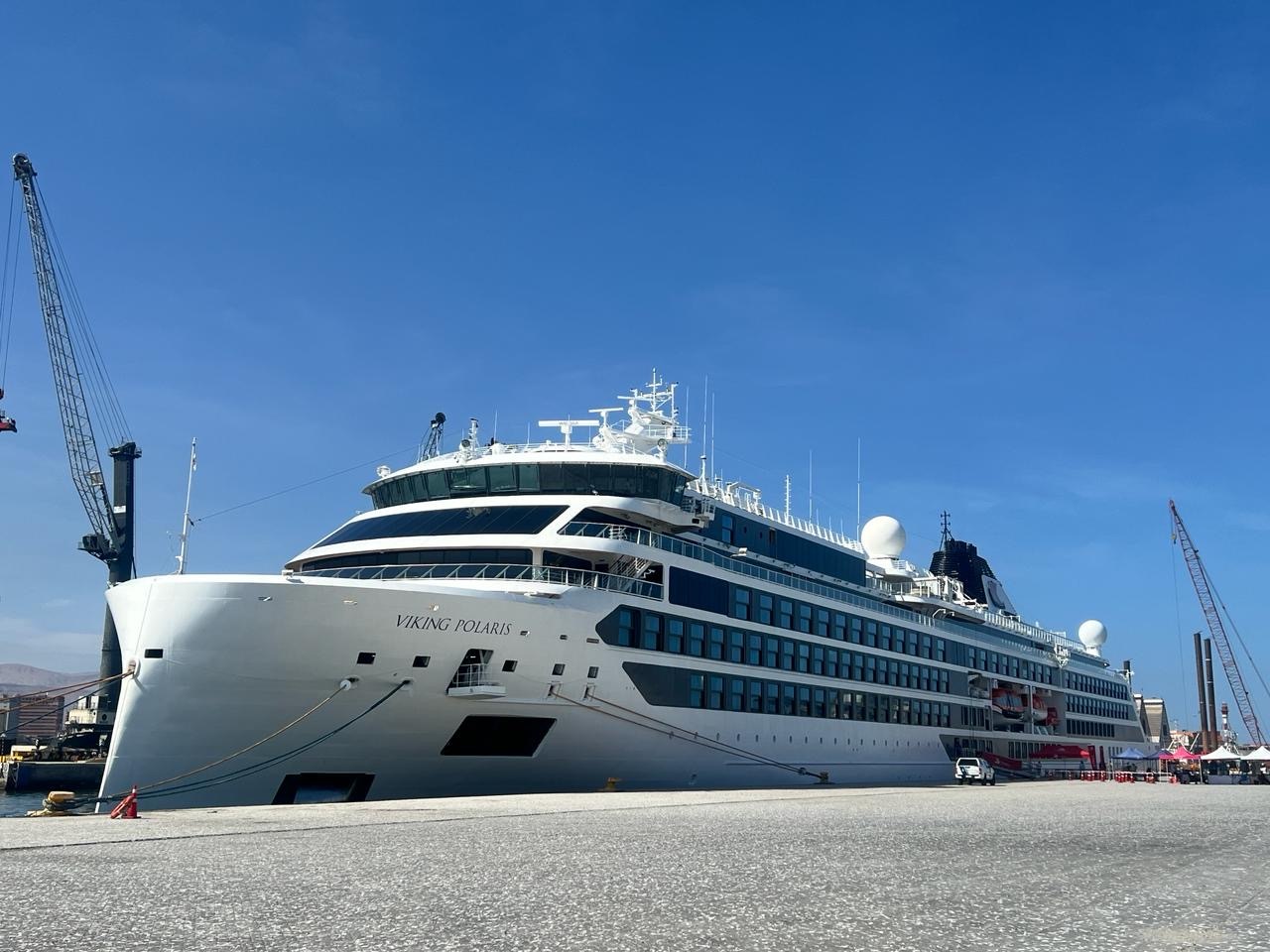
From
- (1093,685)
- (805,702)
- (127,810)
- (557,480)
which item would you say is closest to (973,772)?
(805,702)

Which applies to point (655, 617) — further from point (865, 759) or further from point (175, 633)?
point (865, 759)

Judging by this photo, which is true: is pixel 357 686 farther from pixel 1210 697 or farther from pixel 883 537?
pixel 1210 697

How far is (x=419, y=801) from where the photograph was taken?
77.2 feet

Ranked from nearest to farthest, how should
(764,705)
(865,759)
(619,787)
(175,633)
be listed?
1. (175,633)
2. (619,787)
3. (764,705)
4. (865,759)

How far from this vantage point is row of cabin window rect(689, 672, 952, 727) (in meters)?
34.0

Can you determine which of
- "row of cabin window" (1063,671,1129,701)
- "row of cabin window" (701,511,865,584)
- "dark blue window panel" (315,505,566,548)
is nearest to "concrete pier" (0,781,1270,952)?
"dark blue window panel" (315,505,566,548)

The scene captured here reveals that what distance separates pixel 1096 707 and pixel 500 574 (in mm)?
57635

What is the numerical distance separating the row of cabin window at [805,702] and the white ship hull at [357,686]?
4.12 metres

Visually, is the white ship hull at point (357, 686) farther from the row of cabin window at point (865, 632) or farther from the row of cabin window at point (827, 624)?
the row of cabin window at point (865, 632)

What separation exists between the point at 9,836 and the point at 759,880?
10.4 m

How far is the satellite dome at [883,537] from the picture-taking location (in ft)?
171

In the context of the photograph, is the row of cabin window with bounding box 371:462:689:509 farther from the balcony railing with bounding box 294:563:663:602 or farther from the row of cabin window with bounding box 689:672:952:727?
the row of cabin window with bounding box 689:672:952:727

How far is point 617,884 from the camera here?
10.4 m

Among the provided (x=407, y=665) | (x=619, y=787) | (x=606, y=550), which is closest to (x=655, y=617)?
(x=606, y=550)
